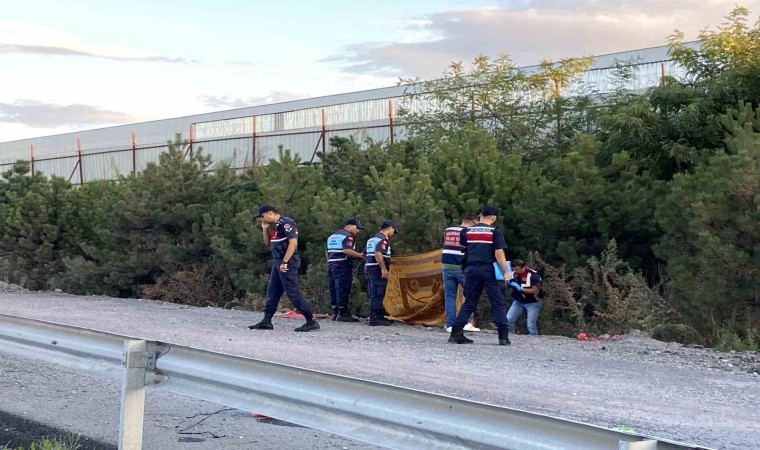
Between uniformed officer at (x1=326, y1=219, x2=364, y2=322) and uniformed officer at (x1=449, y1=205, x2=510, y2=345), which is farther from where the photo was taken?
uniformed officer at (x1=326, y1=219, x2=364, y2=322)

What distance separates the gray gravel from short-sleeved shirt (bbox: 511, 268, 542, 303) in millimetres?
1325

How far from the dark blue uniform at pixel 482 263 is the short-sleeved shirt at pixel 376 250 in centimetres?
353

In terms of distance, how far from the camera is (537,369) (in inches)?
416

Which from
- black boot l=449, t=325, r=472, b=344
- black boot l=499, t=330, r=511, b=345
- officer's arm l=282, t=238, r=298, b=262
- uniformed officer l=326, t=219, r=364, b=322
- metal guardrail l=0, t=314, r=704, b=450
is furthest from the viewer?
uniformed officer l=326, t=219, r=364, b=322

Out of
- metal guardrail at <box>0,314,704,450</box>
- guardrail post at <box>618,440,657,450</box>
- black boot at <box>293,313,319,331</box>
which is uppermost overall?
guardrail post at <box>618,440,657,450</box>

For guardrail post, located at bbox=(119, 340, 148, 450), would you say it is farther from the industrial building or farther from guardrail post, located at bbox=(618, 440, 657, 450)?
the industrial building

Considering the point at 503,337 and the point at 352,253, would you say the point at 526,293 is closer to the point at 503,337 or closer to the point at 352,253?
the point at 503,337

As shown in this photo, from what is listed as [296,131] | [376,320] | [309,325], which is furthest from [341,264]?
[296,131]

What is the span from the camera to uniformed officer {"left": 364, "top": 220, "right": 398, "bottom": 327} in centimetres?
1588

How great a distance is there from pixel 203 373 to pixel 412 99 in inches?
862

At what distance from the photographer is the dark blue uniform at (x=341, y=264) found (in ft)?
54.6

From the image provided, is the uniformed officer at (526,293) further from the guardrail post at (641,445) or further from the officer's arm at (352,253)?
the guardrail post at (641,445)

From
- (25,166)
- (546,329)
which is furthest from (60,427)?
(25,166)

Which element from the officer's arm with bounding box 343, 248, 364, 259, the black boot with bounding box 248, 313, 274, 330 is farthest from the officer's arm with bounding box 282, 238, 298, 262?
the officer's arm with bounding box 343, 248, 364, 259
